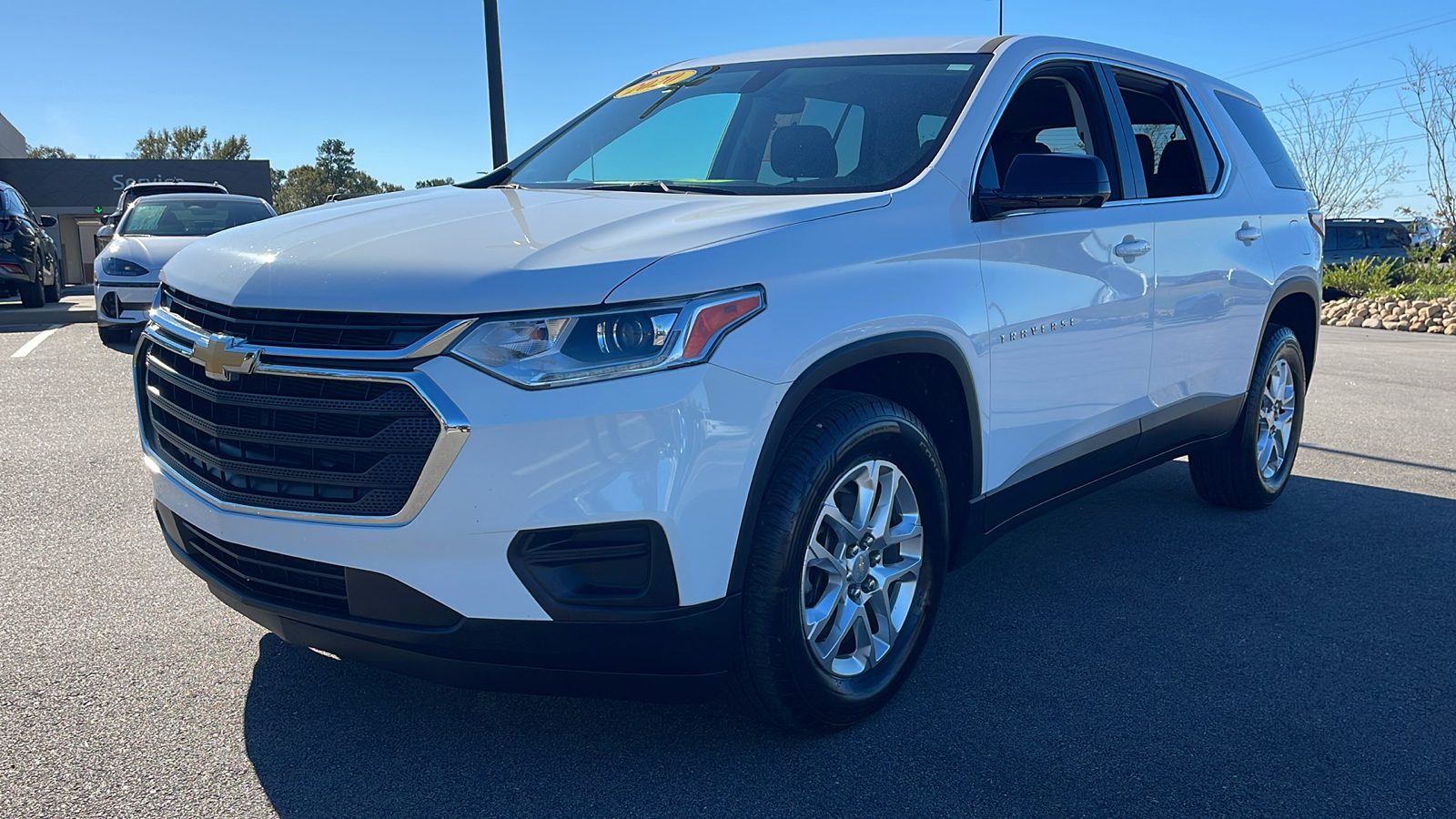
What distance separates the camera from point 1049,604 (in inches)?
157

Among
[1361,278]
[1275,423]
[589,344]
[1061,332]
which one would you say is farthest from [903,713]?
[1361,278]

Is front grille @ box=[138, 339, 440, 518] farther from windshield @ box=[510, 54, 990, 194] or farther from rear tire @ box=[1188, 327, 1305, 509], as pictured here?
rear tire @ box=[1188, 327, 1305, 509]

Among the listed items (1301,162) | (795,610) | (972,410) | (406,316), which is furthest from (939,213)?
(1301,162)

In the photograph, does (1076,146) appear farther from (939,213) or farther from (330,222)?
(330,222)

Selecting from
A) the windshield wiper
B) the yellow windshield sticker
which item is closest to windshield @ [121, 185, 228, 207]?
the yellow windshield sticker

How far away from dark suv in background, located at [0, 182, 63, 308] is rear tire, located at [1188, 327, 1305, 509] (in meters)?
14.1

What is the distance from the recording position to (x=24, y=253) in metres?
14.3

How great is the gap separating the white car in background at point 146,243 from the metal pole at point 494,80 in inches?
110

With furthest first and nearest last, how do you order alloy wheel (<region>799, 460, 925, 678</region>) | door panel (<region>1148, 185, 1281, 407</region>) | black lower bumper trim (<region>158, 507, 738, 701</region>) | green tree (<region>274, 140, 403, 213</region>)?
green tree (<region>274, 140, 403, 213</region>) → door panel (<region>1148, 185, 1281, 407</region>) → alloy wheel (<region>799, 460, 925, 678</region>) → black lower bumper trim (<region>158, 507, 738, 701</region>)

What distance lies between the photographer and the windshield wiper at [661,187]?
3.33 meters

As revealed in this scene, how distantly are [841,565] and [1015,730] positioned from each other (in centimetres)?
65

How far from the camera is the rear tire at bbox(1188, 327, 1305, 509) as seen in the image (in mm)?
5055

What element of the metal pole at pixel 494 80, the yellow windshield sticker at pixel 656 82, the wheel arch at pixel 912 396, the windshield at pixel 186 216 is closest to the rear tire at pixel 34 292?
the windshield at pixel 186 216

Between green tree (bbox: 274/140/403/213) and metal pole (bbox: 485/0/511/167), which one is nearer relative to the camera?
metal pole (bbox: 485/0/511/167)
